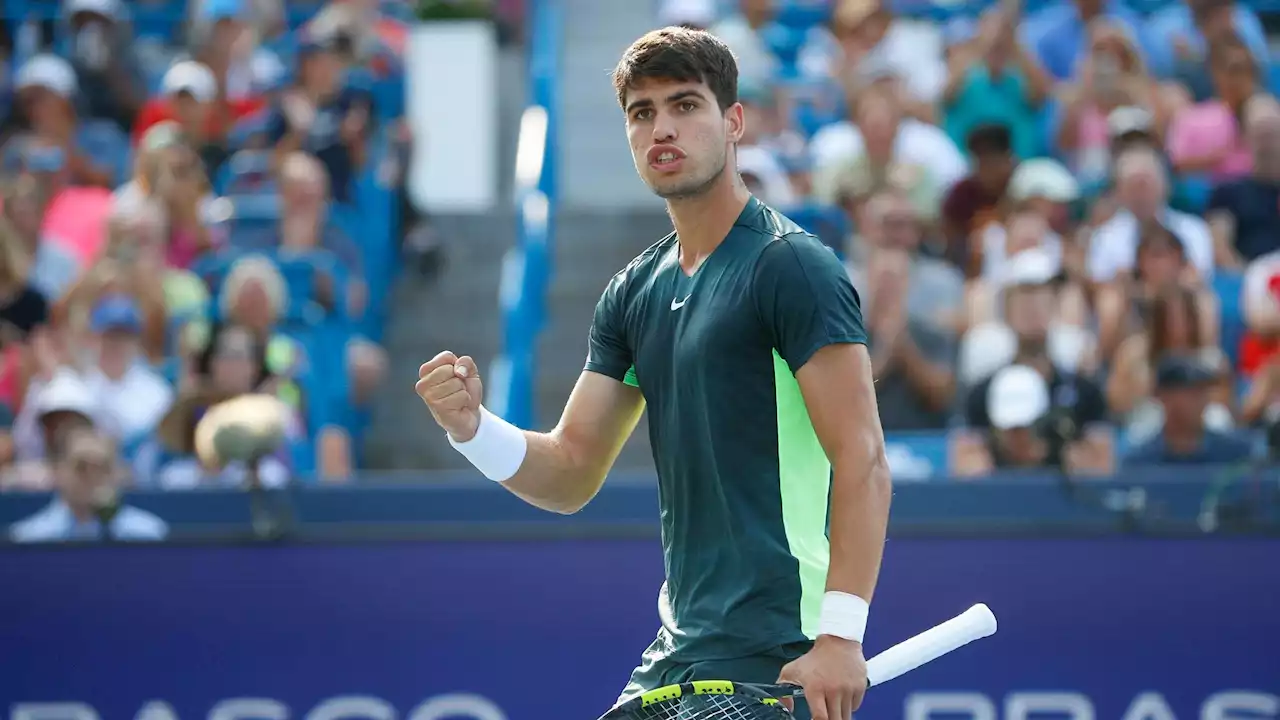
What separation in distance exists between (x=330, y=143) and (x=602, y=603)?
181 inches

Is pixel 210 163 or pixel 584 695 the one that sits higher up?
pixel 210 163

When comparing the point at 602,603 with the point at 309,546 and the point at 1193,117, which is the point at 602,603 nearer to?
the point at 309,546

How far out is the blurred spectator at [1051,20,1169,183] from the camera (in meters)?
9.49

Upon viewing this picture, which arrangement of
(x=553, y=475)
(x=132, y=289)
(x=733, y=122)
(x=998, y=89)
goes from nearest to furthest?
(x=733, y=122)
(x=553, y=475)
(x=132, y=289)
(x=998, y=89)

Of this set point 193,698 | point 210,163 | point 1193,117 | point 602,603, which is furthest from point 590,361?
point 210,163

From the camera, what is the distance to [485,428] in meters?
3.78

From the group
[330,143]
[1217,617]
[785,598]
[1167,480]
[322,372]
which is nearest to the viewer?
[785,598]

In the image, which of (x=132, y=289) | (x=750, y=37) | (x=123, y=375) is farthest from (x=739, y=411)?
(x=750, y=37)

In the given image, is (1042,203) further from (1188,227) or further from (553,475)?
(553,475)

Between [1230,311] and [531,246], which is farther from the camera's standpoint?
[531,246]

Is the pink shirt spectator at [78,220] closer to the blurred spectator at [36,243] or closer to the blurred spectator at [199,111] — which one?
the blurred spectator at [36,243]

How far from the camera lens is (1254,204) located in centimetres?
891

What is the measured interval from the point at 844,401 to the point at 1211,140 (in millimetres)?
6559

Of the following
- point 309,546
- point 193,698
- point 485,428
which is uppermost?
point 485,428
